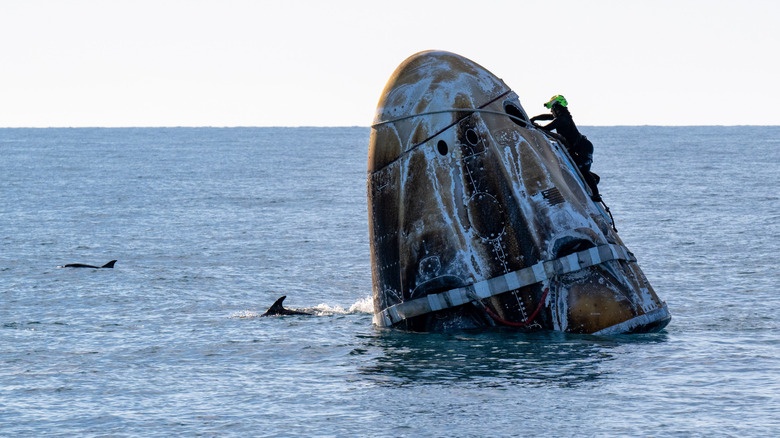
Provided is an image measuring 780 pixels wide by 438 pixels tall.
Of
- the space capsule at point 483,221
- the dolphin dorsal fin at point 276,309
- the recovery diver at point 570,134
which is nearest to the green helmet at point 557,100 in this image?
the recovery diver at point 570,134

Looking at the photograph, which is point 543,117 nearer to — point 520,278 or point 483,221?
point 483,221

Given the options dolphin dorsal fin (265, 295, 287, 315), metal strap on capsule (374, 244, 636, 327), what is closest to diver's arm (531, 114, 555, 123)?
metal strap on capsule (374, 244, 636, 327)

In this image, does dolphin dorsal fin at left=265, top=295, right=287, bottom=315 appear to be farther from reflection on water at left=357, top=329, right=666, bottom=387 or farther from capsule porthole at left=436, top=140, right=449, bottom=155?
capsule porthole at left=436, top=140, right=449, bottom=155

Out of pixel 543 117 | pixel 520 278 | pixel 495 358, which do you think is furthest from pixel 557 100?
pixel 495 358

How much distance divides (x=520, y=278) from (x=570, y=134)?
Answer: 9.94 feet

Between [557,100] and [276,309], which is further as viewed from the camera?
[276,309]

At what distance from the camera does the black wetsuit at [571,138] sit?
56.6 feet

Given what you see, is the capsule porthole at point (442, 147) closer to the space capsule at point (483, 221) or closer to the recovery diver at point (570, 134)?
the space capsule at point (483, 221)

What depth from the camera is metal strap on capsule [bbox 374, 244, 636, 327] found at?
15.5 meters

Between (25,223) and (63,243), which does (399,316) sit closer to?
(63,243)

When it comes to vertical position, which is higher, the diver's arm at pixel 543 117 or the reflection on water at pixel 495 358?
the diver's arm at pixel 543 117

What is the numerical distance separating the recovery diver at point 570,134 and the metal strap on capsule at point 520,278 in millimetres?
1721

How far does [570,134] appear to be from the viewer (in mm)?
17266

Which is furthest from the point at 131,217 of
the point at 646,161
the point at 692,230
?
the point at 646,161
